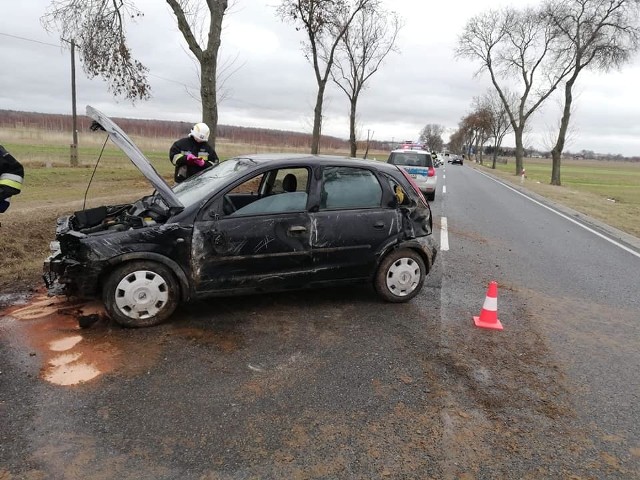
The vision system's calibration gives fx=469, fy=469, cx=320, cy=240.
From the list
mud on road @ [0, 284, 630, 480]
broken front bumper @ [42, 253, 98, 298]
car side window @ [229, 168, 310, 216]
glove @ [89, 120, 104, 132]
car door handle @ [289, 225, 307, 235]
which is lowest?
mud on road @ [0, 284, 630, 480]

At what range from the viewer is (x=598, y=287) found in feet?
20.8

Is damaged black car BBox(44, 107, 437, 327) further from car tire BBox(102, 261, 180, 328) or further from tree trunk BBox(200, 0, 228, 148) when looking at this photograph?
tree trunk BBox(200, 0, 228, 148)

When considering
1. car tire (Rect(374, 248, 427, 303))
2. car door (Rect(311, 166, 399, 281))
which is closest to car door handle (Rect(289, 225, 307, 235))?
car door (Rect(311, 166, 399, 281))

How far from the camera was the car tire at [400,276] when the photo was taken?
4.98 m

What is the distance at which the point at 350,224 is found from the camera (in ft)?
15.5

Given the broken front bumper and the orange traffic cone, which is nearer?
the broken front bumper

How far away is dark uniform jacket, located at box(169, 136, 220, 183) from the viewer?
704cm

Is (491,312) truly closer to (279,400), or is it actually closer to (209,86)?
(279,400)

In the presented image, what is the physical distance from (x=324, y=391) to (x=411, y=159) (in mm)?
12910

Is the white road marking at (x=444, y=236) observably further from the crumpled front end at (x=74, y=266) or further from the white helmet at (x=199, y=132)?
the crumpled front end at (x=74, y=266)

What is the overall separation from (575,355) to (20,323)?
4876 mm

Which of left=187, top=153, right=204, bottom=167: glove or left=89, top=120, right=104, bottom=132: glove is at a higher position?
left=89, top=120, right=104, bottom=132: glove

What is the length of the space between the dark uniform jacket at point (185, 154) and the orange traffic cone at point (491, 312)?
15.4ft

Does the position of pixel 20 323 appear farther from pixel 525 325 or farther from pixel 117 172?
pixel 117 172
